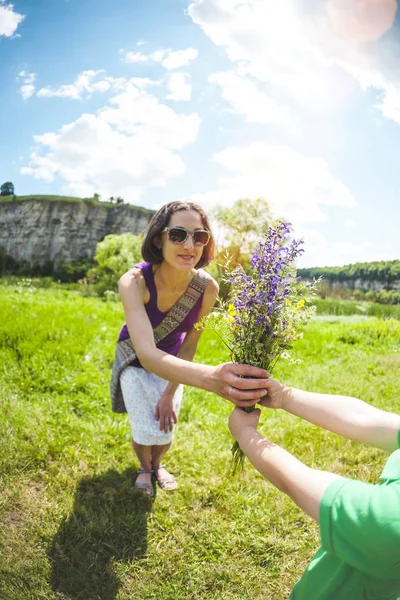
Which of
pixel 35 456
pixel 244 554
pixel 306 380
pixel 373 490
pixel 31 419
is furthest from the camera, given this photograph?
pixel 306 380

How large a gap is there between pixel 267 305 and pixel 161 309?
4.99ft

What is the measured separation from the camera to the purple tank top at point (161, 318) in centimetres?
325

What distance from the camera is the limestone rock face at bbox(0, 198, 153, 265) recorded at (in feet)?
258

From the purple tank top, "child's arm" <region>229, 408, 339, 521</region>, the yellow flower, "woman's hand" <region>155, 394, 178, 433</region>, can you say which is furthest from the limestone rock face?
"child's arm" <region>229, 408, 339, 521</region>

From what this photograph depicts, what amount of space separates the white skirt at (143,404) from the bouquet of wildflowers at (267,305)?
4.65 ft

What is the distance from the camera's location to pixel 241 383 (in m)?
1.96

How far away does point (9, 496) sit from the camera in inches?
124

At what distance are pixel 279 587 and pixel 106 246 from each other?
26480 millimetres

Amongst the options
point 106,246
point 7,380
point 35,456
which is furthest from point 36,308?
point 106,246

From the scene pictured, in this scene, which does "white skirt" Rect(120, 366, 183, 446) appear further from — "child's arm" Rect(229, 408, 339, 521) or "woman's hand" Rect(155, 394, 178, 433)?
"child's arm" Rect(229, 408, 339, 521)

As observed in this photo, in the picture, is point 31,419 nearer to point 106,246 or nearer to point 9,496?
point 9,496

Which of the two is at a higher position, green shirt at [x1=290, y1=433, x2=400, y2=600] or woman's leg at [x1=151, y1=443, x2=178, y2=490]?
green shirt at [x1=290, y1=433, x2=400, y2=600]

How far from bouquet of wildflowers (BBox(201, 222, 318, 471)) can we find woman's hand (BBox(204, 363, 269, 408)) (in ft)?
0.26

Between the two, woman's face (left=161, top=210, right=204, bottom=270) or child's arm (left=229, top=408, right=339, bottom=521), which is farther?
woman's face (left=161, top=210, right=204, bottom=270)
